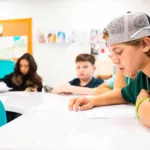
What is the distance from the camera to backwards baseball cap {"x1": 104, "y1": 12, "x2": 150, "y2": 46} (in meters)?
0.89

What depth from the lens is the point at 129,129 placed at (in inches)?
30.3

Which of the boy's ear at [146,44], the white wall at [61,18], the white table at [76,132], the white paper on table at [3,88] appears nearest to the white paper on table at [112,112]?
the white table at [76,132]

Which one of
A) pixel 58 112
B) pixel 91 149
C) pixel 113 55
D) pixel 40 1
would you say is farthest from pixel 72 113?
pixel 40 1

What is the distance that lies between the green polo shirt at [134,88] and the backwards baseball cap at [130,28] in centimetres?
24

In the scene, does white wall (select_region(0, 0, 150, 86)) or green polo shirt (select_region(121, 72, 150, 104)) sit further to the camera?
white wall (select_region(0, 0, 150, 86))

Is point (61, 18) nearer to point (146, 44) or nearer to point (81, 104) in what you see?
point (81, 104)

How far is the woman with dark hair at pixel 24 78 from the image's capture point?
256cm

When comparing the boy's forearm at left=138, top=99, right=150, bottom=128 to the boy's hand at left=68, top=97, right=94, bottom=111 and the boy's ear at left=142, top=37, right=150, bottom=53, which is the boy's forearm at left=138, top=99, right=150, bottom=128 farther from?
the boy's hand at left=68, top=97, right=94, bottom=111

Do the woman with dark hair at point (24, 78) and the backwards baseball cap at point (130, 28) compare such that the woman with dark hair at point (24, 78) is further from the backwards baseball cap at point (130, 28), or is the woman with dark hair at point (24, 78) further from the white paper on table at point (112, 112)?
the backwards baseball cap at point (130, 28)

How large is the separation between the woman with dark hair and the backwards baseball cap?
1678mm

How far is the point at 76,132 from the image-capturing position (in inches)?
29.1

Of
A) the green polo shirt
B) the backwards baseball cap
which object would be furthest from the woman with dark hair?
the backwards baseball cap

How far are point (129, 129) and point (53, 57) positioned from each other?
3431mm

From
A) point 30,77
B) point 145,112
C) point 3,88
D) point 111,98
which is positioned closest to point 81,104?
point 111,98
